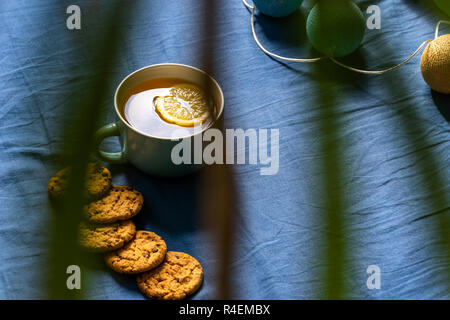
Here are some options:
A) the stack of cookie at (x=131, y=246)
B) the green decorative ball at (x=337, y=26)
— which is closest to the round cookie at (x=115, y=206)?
the stack of cookie at (x=131, y=246)

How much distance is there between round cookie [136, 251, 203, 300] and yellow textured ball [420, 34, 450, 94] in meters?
0.38

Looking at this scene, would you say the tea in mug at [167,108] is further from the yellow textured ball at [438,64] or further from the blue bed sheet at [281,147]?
the yellow textured ball at [438,64]

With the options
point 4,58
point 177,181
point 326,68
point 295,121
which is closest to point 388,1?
point 326,68

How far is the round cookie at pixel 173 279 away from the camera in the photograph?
504 millimetres

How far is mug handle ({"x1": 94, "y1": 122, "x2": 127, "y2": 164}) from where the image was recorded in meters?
0.58

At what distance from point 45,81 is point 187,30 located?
0.21 metres

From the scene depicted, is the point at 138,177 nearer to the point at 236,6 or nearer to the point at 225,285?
the point at 225,285

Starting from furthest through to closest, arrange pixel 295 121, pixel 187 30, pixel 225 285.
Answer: pixel 187 30, pixel 295 121, pixel 225 285

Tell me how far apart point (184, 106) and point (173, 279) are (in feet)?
0.63

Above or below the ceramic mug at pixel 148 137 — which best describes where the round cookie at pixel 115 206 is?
below

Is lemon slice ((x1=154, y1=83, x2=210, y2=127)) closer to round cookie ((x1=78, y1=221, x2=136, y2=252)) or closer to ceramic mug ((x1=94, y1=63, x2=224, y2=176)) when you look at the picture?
ceramic mug ((x1=94, y1=63, x2=224, y2=176))

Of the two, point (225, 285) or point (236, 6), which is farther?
point (236, 6)

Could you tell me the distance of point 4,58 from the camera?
709mm

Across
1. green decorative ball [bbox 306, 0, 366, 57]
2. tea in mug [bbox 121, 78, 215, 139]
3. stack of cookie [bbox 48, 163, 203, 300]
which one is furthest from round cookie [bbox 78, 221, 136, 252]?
green decorative ball [bbox 306, 0, 366, 57]
